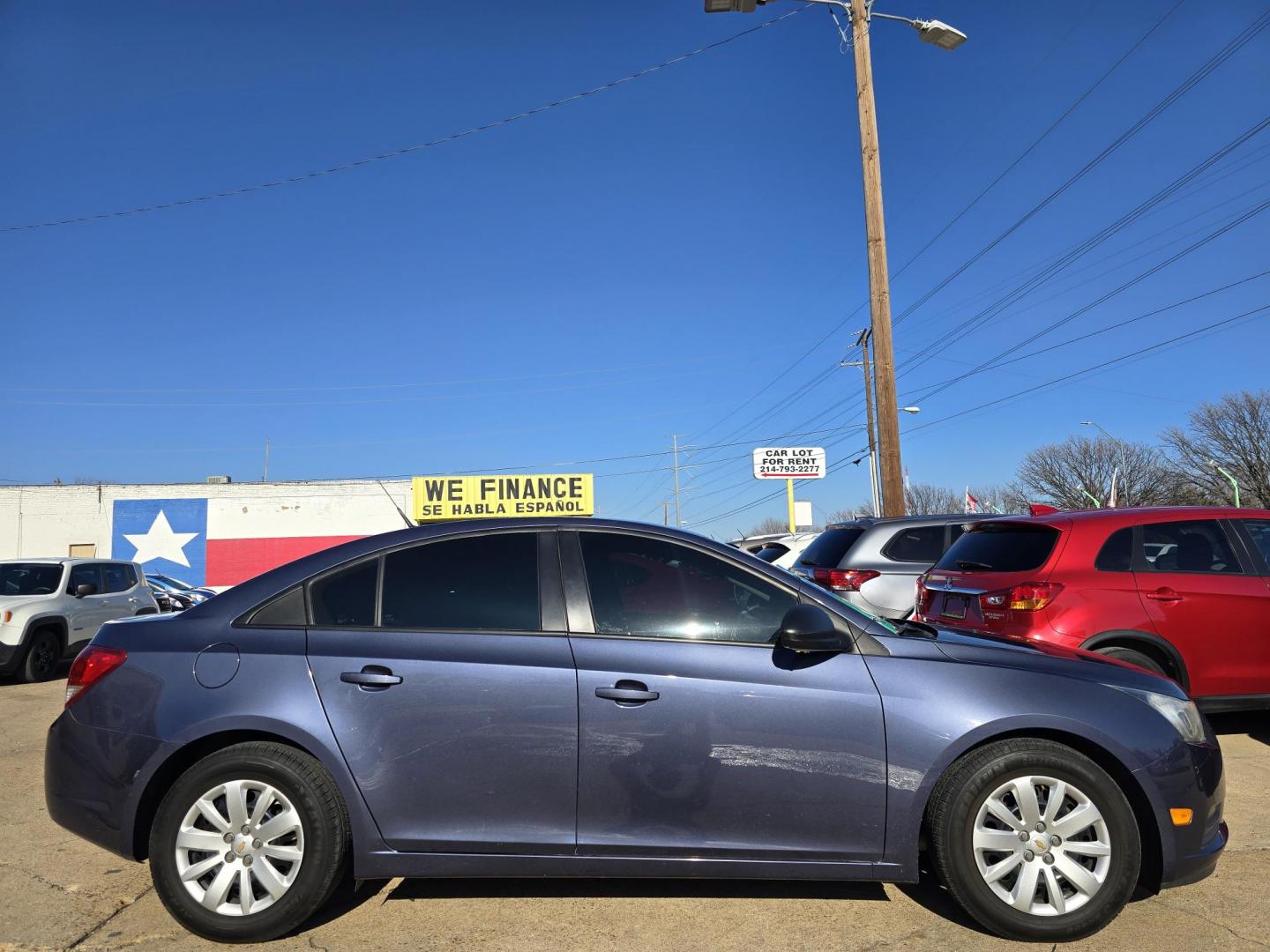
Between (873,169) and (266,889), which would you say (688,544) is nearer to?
(266,889)

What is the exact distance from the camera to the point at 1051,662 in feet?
12.0

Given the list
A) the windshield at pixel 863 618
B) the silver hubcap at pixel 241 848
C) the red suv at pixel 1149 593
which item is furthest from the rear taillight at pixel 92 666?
the red suv at pixel 1149 593

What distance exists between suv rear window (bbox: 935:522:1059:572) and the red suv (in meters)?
0.01

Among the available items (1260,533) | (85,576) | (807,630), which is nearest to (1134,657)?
(1260,533)

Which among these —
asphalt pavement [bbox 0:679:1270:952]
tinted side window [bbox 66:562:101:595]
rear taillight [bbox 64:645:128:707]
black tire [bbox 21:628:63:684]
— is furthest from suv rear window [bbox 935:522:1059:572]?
tinted side window [bbox 66:562:101:595]

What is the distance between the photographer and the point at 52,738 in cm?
371

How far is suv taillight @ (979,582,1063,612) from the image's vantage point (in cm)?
591

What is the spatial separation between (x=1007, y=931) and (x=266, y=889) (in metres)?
2.84

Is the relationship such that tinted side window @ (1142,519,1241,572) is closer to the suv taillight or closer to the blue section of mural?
the suv taillight

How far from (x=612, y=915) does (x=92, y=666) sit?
7.79ft

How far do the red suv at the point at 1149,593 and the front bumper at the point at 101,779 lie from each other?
497 centimetres

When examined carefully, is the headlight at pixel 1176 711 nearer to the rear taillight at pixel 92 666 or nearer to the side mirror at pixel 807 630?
the side mirror at pixel 807 630

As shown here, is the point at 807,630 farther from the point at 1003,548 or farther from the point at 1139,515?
the point at 1139,515

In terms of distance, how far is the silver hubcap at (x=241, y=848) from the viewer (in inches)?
136
